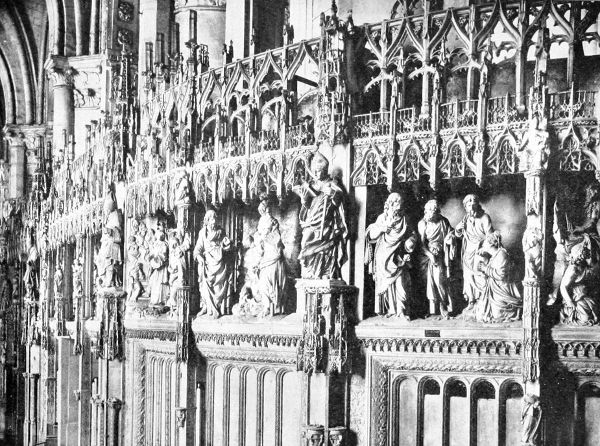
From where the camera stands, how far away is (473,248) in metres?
13.4

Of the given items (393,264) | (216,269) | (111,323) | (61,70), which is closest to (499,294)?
(393,264)

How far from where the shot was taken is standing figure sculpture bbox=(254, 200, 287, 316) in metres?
15.5

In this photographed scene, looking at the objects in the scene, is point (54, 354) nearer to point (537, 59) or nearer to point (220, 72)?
point (220, 72)

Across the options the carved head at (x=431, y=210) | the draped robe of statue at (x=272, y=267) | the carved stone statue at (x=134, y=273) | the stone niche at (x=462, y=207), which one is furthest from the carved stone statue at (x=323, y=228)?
the carved stone statue at (x=134, y=273)

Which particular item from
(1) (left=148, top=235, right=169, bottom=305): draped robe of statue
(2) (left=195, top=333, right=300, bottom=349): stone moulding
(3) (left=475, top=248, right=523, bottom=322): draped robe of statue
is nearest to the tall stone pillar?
(3) (left=475, top=248, right=523, bottom=322): draped robe of statue

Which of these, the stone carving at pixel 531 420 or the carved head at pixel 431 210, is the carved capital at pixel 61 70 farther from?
the stone carving at pixel 531 420

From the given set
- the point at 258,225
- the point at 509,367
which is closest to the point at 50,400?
the point at 258,225

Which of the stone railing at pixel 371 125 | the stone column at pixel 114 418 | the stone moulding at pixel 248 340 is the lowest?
the stone column at pixel 114 418

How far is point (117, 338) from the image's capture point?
61.9 ft

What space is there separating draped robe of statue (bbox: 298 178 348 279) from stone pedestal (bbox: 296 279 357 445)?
10.7 inches

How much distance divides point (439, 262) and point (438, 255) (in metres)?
0.11

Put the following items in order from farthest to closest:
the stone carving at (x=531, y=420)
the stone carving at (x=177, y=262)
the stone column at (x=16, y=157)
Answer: the stone column at (x=16, y=157), the stone carving at (x=177, y=262), the stone carving at (x=531, y=420)

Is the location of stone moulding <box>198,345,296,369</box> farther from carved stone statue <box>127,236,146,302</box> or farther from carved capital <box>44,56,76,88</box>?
carved capital <box>44,56,76,88</box>

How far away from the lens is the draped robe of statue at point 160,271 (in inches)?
711
